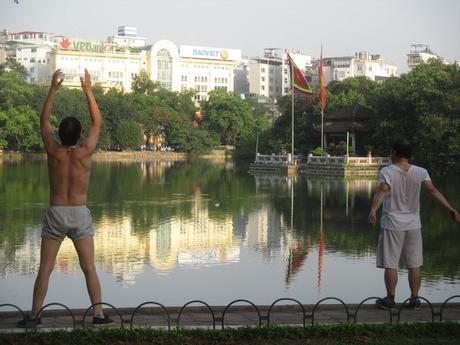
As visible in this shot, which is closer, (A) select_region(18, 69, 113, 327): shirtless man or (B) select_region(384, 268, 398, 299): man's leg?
(A) select_region(18, 69, 113, 327): shirtless man

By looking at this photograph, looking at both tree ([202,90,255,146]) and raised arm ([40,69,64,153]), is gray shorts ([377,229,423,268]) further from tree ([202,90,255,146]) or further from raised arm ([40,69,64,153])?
tree ([202,90,255,146])

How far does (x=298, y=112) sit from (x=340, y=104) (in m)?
3.17

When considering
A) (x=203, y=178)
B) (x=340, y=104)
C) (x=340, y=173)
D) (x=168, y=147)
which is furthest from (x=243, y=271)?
(x=168, y=147)

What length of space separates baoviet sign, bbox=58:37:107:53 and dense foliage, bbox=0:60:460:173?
607 cm

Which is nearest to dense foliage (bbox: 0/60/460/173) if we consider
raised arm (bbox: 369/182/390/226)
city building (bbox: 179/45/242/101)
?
city building (bbox: 179/45/242/101)

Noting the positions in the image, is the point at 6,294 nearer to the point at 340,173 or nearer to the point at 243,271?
the point at 243,271

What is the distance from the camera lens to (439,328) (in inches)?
275

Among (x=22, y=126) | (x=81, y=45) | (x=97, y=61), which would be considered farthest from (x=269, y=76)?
(x=22, y=126)

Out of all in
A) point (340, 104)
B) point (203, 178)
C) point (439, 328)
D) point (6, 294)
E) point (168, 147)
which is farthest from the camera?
point (168, 147)

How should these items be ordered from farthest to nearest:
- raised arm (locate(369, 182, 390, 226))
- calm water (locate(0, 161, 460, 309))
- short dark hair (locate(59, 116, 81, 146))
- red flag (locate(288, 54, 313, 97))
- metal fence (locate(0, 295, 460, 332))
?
red flag (locate(288, 54, 313, 97))
calm water (locate(0, 161, 460, 309))
raised arm (locate(369, 182, 390, 226))
short dark hair (locate(59, 116, 81, 146))
metal fence (locate(0, 295, 460, 332))

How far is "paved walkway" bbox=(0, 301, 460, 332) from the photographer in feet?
23.4

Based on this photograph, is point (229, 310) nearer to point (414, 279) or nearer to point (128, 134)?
point (414, 279)

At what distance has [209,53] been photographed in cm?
12825

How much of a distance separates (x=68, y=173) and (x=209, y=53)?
122252 millimetres
